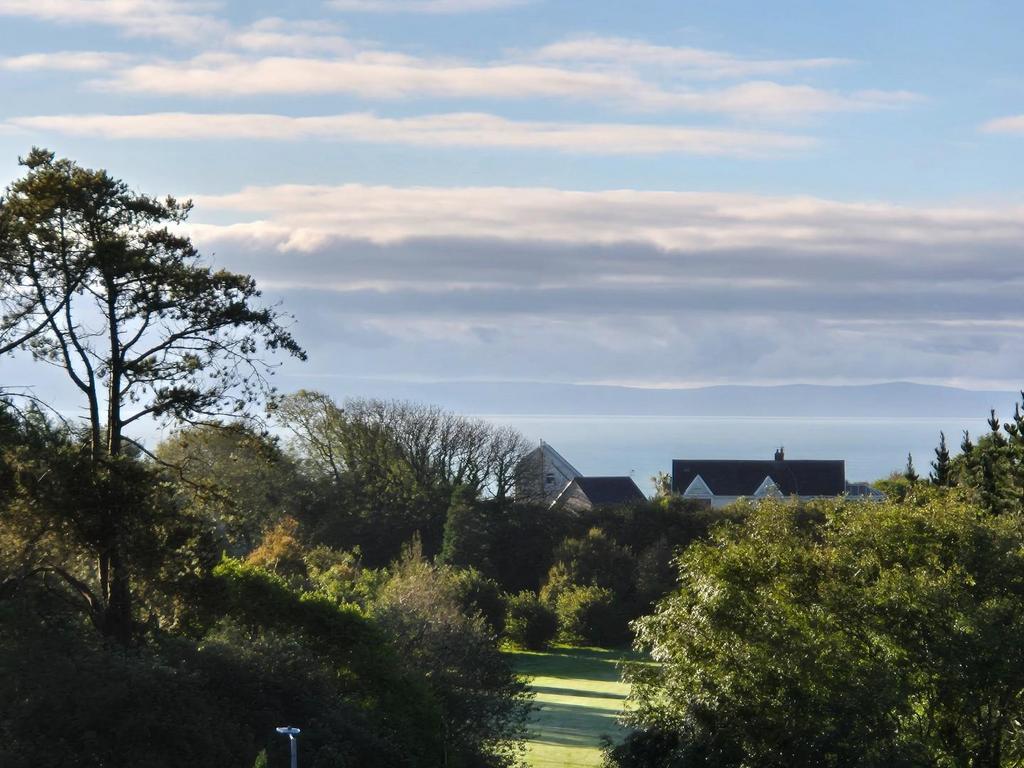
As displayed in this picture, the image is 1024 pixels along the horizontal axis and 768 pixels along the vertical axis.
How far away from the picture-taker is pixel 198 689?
2431 cm

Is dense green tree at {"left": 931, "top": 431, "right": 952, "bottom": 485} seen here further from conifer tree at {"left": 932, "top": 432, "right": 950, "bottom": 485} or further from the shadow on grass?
the shadow on grass

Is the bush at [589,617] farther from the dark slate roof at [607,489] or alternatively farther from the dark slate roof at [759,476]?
the dark slate roof at [759,476]

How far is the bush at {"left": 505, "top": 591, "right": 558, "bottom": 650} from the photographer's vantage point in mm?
60750

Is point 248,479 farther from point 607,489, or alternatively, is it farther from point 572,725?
point 607,489

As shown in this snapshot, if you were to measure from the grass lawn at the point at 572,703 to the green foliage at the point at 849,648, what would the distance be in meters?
2.24

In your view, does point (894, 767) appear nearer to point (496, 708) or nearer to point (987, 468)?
point (496, 708)

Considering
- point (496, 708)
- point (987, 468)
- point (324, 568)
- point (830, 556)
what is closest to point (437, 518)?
point (324, 568)

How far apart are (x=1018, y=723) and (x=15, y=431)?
18.7 m

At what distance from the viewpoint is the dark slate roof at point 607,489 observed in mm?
105688

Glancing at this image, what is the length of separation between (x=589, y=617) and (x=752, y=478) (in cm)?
5006

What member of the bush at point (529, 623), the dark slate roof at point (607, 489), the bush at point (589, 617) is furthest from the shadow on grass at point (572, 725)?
the dark slate roof at point (607, 489)

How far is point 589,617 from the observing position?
63312 millimetres

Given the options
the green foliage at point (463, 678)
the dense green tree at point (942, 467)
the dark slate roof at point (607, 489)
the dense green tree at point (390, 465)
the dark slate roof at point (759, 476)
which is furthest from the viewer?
the dark slate roof at point (759, 476)

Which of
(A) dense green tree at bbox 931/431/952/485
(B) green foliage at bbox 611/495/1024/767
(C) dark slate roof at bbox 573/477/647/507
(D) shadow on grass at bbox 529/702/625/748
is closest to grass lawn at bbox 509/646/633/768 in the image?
(D) shadow on grass at bbox 529/702/625/748
